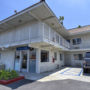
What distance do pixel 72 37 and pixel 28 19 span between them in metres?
→ 10.4

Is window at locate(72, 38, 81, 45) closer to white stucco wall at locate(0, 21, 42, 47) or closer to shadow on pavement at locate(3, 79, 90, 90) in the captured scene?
white stucco wall at locate(0, 21, 42, 47)

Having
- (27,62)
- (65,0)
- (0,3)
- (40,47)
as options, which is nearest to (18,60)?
(27,62)

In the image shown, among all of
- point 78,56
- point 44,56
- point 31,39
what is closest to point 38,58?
point 44,56

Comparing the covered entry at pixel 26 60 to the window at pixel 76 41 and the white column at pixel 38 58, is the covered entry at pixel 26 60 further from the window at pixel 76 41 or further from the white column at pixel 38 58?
the window at pixel 76 41

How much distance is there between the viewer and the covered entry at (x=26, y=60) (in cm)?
845

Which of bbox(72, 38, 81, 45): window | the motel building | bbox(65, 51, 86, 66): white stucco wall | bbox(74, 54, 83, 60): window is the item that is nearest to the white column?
the motel building

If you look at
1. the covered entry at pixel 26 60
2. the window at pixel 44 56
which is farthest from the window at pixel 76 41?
the covered entry at pixel 26 60

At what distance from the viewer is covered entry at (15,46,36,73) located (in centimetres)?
845

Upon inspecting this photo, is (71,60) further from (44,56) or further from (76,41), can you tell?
(44,56)

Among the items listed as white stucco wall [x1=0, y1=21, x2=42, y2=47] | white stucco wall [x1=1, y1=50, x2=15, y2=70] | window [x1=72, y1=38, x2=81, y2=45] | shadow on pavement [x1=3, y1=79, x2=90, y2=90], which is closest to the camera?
shadow on pavement [x1=3, y1=79, x2=90, y2=90]

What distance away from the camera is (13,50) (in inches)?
412

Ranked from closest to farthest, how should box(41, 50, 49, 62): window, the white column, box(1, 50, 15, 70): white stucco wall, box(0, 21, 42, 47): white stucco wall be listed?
1. box(0, 21, 42, 47): white stucco wall
2. the white column
3. box(41, 50, 49, 62): window
4. box(1, 50, 15, 70): white stucco wall

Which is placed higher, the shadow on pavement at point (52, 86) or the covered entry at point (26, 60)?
the covered entry at point (26, 60)

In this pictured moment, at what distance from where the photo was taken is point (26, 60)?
907 cm
